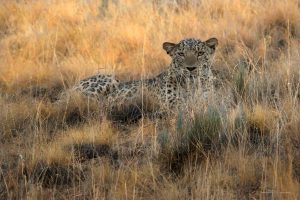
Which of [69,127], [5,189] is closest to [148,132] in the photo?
[69,127]

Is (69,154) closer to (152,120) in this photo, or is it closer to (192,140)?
(192,140)

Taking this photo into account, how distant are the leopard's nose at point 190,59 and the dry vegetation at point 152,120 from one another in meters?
0.42

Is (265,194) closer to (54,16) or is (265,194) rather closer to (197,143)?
(197,143)

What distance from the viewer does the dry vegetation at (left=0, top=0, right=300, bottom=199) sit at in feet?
15.3

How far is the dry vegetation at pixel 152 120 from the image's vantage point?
4664 millimetres

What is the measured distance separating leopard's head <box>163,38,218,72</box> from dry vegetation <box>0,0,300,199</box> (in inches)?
13.7

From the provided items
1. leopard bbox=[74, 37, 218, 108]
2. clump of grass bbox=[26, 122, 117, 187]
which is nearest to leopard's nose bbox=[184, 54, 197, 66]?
leopard bbox=[74, 37, 218, 108]

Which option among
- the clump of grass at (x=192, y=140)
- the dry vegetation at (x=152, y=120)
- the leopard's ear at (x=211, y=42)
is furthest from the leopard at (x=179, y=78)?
the clump of grass at (x=192, y=140)

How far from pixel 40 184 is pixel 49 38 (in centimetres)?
520

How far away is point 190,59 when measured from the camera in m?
6.80

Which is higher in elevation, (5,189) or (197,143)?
(197,143)

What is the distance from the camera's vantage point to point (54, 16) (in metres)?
11.2

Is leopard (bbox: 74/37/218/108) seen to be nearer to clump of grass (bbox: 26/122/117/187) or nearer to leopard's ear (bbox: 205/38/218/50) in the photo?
leopard's ear (bbox: 205/38/218/50)

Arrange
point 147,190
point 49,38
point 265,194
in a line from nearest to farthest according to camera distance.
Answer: point 265,194 < point 147,190 < point 49,38
